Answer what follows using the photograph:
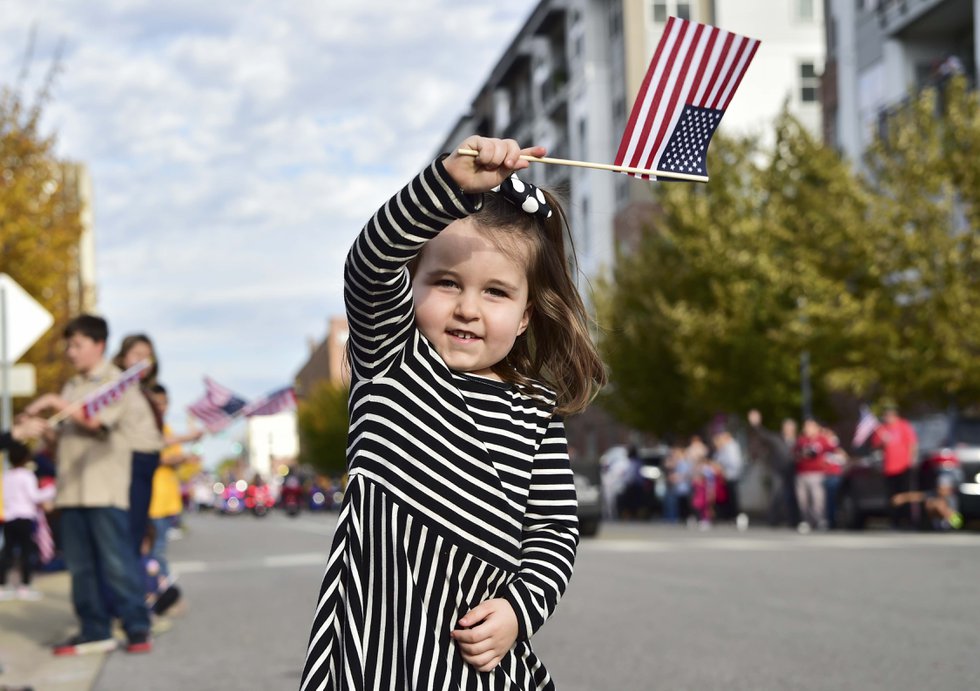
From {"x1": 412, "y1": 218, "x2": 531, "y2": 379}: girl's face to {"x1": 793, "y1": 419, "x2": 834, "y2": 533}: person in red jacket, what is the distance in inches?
838

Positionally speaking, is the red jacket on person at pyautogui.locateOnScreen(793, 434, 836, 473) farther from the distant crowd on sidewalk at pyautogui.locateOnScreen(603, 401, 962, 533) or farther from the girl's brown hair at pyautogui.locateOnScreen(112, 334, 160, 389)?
the girl's brown hair at pyautogui.locateOnScreen(112, 334, 160, 389)

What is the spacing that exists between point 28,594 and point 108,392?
22.1 feet

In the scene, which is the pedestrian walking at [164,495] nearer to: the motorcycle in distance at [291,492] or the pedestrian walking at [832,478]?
the pedestrian walking at [832,478]

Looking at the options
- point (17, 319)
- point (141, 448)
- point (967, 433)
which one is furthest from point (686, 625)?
point (967, 433)

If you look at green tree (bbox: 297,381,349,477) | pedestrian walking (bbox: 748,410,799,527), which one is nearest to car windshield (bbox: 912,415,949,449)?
pedestrian walking (bbox: 748,410,799,527)

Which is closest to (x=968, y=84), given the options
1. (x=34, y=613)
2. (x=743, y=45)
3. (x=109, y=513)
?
(x=34, y=613)

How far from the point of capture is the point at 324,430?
116m

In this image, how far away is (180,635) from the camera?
1052cm

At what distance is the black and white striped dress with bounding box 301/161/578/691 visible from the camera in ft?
10.2

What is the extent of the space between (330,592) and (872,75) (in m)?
38.4

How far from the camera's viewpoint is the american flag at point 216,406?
449 inches

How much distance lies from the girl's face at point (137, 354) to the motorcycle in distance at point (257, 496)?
43286mm

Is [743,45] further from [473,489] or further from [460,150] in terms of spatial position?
[473,489]

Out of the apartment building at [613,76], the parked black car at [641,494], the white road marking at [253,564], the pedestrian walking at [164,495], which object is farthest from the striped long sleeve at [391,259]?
the apartment building at [613,76]
